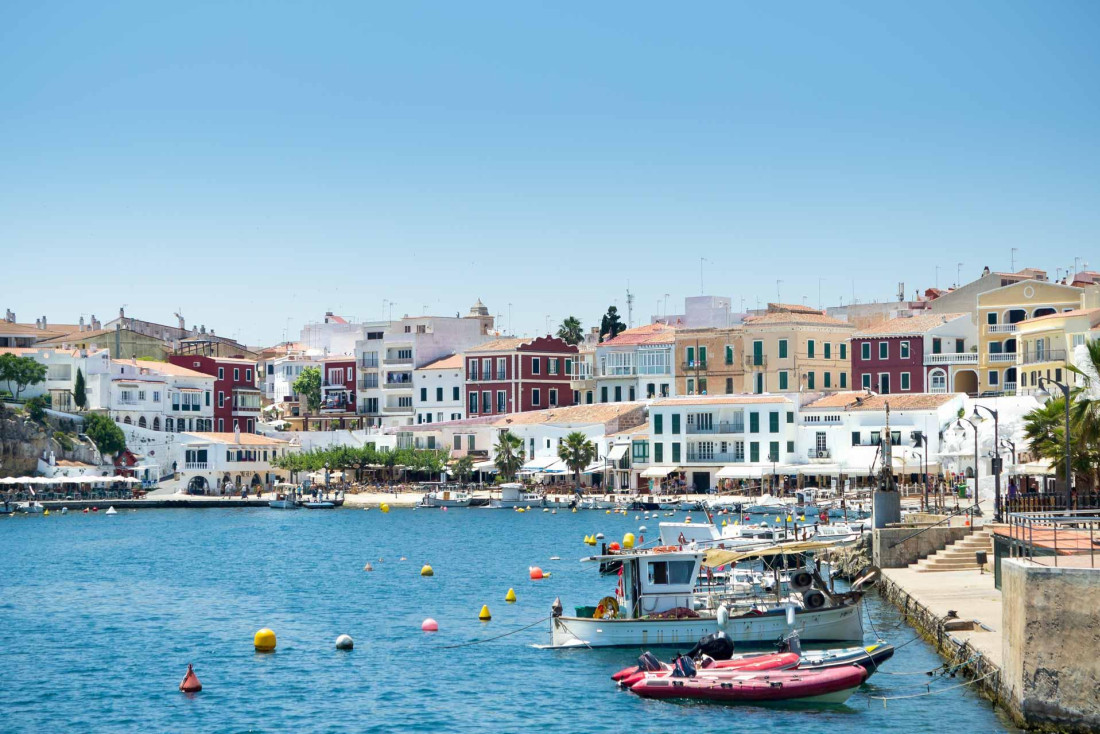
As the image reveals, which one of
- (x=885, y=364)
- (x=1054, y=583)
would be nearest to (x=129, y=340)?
(x=885, y=364)

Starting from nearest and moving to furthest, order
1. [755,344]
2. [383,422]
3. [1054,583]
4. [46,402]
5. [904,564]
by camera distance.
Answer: [1054,583] → [904,564] → [755,344] → [46,402] → [383,422]

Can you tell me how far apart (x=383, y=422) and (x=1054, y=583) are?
339 feet

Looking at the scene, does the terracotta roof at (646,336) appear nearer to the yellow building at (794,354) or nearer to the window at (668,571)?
the yellow building at (794,354)

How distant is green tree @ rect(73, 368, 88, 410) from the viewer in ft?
366

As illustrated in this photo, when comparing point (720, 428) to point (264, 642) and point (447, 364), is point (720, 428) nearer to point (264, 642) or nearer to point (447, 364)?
point (447, 364)

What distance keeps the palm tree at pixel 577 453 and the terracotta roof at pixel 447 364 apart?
19.9 metres

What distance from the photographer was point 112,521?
91.9m

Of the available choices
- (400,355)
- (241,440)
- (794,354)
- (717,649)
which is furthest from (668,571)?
(400,355)

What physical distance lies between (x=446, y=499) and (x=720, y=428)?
2022 cm

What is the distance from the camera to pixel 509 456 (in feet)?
344

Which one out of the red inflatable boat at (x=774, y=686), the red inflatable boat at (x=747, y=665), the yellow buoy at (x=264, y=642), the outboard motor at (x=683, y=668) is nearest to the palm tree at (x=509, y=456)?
the yellow buoy at (x=264, y=642)

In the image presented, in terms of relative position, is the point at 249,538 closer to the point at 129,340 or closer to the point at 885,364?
the point at 885,364

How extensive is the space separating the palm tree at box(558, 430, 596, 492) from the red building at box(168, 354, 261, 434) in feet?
107

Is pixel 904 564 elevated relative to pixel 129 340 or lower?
lower
